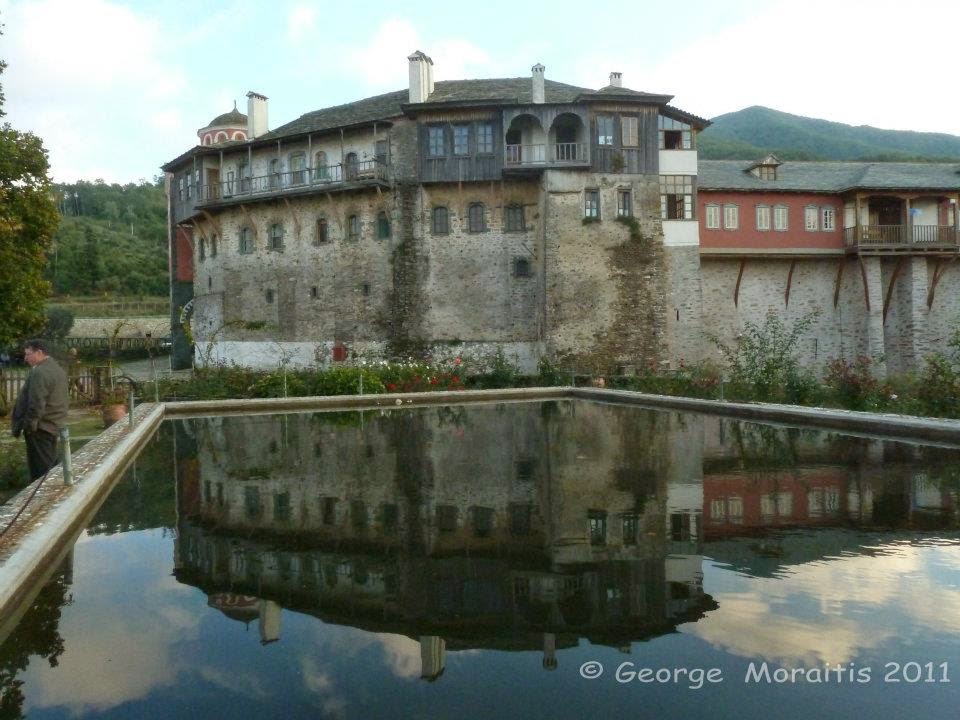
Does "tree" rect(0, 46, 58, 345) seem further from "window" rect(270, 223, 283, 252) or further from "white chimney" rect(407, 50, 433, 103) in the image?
"white chimney" rect(407, 50, 433, 103)

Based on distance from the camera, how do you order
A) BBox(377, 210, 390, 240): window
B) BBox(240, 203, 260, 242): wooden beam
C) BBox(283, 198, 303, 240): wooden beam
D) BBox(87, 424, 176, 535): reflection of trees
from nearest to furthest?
1. BBox(87, 424, 176, 535): reflection of trees
2. BBox(377, 210, 390, 240): window
3. BBox(283, 198, 303, 240): wooden beam
4. BBox(240, 203, 260, 242): wooden beam

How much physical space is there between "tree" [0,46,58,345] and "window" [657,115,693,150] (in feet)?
67.9

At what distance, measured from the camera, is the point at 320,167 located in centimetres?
3183

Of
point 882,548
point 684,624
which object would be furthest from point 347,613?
point 882,548

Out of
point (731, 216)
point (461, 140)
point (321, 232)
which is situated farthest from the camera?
point (321, 232)

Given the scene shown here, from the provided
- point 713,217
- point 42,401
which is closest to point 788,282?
point 713,217

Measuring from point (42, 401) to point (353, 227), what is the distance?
81.0 ft

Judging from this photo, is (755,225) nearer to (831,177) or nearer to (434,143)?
(831,177)

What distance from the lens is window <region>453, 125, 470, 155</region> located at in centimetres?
2989

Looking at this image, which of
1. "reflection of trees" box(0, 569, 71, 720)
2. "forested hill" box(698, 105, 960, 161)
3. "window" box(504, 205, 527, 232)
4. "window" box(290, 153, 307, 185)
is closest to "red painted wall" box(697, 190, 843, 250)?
"window" box(504, 205, 527, 232)

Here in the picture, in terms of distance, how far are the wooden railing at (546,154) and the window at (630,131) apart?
155cm

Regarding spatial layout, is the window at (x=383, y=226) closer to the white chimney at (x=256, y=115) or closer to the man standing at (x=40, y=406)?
the white chimney at (x=256, y=115)

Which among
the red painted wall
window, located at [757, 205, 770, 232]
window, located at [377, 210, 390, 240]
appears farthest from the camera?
window, located at [757, 205, 770, 232]

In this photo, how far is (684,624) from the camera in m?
4.53
